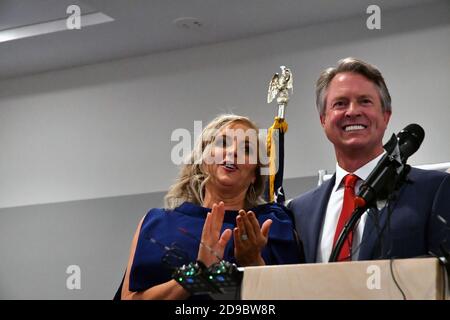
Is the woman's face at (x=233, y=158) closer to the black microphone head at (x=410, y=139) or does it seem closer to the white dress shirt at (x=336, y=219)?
the white dress shirt at (x=336, y=219)

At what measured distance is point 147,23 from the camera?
543 centimetres

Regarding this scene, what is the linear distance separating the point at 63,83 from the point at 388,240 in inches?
198

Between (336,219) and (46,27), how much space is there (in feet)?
14.0

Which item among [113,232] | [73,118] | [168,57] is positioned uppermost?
[168,57]

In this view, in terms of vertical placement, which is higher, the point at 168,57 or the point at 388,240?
the point at 168,57

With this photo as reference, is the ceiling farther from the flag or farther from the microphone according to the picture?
the microphone

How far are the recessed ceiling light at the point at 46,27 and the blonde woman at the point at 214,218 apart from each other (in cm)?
340

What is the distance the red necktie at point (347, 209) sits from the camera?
182cm

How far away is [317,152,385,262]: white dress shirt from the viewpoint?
6.19ft

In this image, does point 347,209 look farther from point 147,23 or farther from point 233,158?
point 147,23

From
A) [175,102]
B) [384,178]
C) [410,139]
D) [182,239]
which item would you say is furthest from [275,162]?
[175,102]

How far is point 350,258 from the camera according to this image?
5.68 ft
